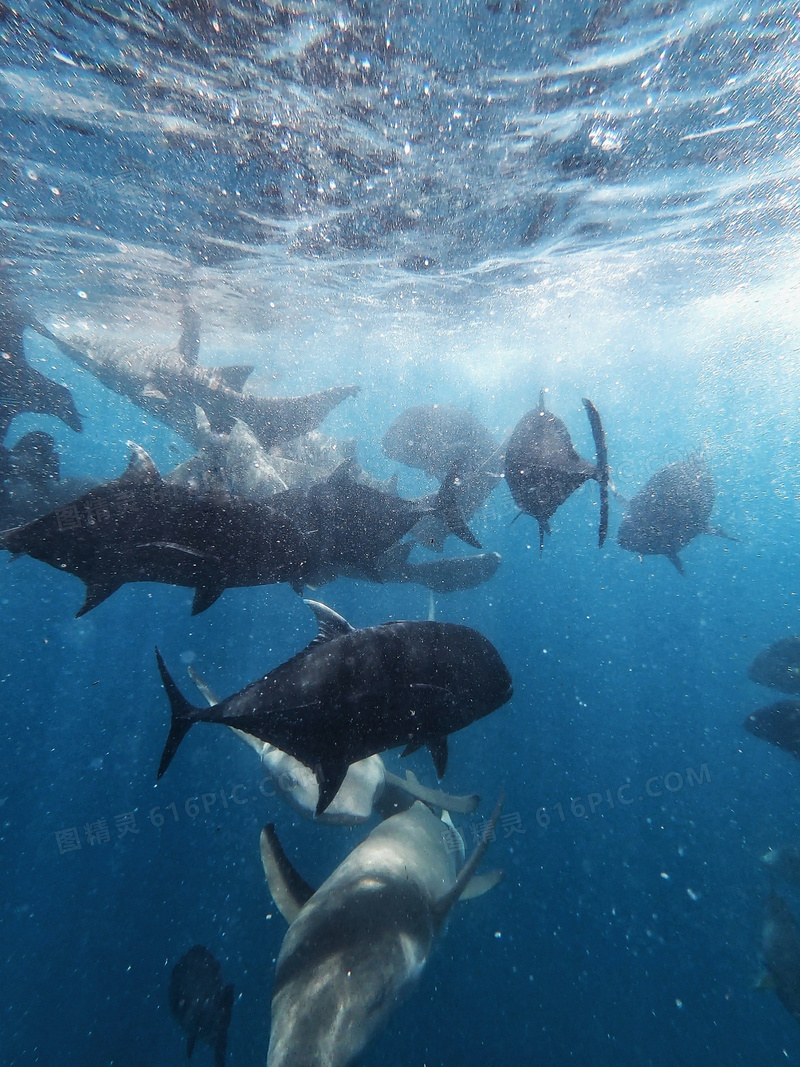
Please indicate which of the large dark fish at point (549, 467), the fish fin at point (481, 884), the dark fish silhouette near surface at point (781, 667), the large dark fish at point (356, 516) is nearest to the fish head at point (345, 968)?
the fish fin at point (481, 884)

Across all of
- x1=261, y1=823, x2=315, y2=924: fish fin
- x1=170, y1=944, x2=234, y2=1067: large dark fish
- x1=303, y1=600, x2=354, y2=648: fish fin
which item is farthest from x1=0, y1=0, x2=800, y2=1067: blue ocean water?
x1=303, y1=600, x2=354, y2=648: fish fin

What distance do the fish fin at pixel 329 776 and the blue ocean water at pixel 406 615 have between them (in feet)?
22.6

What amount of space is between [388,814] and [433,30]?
40.6 ft

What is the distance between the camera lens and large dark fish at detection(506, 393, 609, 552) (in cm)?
561

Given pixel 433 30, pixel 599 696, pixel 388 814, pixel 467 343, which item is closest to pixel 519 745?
pixel 599 696

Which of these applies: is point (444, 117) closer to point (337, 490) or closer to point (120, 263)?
point (337, 490)

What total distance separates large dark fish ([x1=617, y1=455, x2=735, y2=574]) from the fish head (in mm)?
8309

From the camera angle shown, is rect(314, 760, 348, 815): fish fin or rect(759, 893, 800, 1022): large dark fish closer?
rect(314, 760, 348, 815): fish fin

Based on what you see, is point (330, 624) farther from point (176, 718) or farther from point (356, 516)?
point (356, 516)

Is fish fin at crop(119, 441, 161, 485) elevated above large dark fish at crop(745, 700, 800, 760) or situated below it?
above

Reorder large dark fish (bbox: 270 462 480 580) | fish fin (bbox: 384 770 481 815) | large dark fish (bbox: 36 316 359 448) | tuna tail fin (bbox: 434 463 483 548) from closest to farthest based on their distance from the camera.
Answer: fish fin (bbox: 384 770 481 815)
large dark fish (bbox: 270 462 480 580)
tuna tail fin (bbox: 434 463 483 548)
large dark fish (bbox: 36 316 359 448)

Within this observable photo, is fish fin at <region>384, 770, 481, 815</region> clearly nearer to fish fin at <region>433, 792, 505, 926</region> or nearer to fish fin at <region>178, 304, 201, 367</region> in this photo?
fish fin at <region>433, 792, 505, 926</region>

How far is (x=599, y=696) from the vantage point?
14.2 m

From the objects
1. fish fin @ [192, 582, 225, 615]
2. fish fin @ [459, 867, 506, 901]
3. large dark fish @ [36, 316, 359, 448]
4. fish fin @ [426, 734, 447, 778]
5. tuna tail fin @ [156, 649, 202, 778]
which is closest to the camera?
tuna tail fin @ [156, 649, 202, 778]
